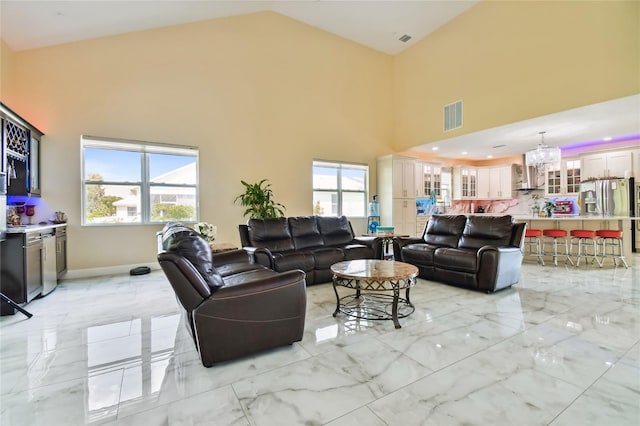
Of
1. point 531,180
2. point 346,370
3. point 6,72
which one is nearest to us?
point 346,370

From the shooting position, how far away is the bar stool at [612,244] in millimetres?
5434

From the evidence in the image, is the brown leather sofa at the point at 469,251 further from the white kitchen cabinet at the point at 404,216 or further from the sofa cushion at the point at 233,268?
the white kitchen cabinet at the point at 404,216

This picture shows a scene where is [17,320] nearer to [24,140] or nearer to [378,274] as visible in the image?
[24,140]

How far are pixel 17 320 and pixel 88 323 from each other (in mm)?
765

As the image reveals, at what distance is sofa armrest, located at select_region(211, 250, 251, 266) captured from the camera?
11.5ft

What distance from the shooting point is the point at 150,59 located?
529cm

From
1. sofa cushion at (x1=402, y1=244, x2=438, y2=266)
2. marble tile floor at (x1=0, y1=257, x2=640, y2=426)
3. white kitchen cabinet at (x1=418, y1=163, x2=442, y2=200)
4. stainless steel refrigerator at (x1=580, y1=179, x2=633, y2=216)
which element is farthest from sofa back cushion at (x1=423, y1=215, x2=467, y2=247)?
stainless steel refrigerator at (x1=580, y1=179, x2=633, y2=216)

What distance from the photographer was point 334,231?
16.6 feet

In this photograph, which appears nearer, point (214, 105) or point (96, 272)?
point (96, 272)

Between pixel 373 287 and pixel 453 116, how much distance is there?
17.1 feet

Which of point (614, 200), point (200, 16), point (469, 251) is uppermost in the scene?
point (200, 16)

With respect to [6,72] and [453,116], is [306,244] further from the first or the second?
[6,72]

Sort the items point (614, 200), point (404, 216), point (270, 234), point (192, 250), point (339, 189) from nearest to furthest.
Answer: point (192, 250), point (270, 234), point (614, 200), point (339, 189), point (404, 216)

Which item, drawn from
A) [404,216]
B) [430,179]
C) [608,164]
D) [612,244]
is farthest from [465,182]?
[612,244]
